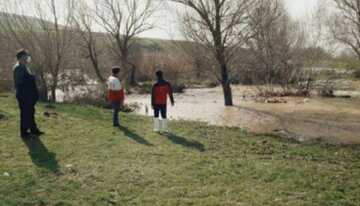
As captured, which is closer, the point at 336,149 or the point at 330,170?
the point at 330,170

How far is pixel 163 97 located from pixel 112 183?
19.5 feet

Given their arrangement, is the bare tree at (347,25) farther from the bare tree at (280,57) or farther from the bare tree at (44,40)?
the bare tree at (44,40)

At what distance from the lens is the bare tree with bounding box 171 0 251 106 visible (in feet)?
75.0

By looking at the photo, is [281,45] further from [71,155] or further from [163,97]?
[71,155]

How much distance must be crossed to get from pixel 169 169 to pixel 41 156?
10.8ft

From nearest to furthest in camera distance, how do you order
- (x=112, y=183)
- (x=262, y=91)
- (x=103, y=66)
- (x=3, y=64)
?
(x=112, y=183) < (x=3, y=64) < (x=262, y=91) < (x=103, y=66)

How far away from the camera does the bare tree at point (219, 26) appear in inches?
900

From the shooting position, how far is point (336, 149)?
39.6 ft

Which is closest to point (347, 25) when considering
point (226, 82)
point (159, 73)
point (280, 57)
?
point (280, 57)

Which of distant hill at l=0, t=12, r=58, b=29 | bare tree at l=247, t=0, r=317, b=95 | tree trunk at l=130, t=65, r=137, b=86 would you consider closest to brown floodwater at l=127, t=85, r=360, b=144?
bare tree at l=247, t=0, r=317, b=95

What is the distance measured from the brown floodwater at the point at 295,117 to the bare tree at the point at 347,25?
17.8 m

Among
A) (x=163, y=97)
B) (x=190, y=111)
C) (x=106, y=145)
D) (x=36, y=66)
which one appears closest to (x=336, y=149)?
(x=163, y=97)

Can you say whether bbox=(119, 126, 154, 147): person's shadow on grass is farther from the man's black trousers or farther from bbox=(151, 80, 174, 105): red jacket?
the man's black trousers

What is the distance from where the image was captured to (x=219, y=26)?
75.3 feet
